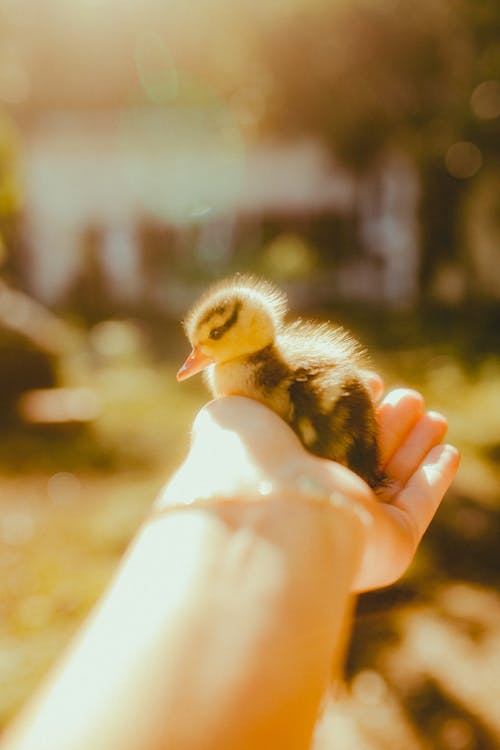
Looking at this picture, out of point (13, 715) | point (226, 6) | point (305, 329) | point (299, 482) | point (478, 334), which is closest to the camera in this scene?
point (299, 482)

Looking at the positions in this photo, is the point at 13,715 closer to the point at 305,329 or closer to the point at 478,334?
the point at 305,329

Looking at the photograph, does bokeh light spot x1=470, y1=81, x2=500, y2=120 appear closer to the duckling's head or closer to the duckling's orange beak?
the duckling's head

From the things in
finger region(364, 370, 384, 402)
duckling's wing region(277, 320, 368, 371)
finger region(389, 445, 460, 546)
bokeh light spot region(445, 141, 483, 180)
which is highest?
duckling's wing region(277, 320, 368, 371)

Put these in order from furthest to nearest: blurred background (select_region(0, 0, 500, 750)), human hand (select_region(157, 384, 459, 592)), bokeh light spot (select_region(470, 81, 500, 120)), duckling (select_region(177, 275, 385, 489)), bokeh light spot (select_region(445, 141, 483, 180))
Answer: bokeh light spot (select_region(445, 141, 483, 180)) < bokeh light spot (select_region(470, 81, 500, 120)) < blurred background (select_region(0, 0, 500, 750)) < duckling (select_region(177, 275, 385, 489)) < human hand (select_region(157, 384, 459, 592))

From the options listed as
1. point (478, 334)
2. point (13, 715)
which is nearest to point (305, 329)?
point (13, 715)

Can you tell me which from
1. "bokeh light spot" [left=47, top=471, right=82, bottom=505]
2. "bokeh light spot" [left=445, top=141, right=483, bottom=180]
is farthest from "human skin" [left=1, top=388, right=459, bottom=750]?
"bokeh light spot" [left=445, top=141, right=483, bottom=180]

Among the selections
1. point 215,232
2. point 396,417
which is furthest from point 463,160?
point 396,417

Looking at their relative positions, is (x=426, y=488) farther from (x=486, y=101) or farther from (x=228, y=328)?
(x=486, y=101)
